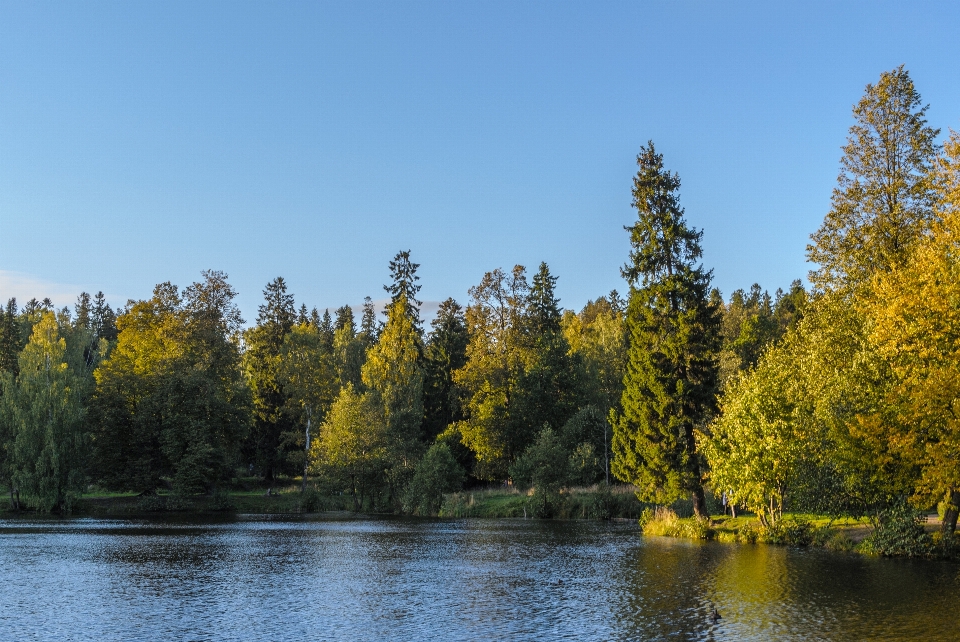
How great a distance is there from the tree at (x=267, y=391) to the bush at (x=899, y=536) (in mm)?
69746

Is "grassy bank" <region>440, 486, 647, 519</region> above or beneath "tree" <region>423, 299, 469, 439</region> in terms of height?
beneath

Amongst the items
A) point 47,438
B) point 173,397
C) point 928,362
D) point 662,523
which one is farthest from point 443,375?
point 928,362

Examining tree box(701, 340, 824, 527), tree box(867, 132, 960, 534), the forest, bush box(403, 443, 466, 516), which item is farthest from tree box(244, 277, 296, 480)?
tree box(867, 132, 960, 534)

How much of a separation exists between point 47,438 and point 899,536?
67.9 metres

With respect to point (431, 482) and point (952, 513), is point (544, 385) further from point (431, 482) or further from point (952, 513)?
point (952, 513)

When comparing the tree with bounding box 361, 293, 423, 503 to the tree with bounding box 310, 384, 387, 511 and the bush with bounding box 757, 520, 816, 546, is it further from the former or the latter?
the bush with bounding box 757, 520, 816, 546

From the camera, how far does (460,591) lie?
31.2 m

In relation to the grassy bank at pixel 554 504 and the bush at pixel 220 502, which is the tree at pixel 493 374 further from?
the bush at pixel 220 502

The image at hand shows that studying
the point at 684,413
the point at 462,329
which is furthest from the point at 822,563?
the point at 462,329

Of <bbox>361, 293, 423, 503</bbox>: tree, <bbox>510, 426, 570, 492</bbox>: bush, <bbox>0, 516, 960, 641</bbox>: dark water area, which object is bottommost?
<bbox>0, 516, 960, 641</bbox>: dark water area

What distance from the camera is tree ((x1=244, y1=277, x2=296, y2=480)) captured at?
9981 centimetres

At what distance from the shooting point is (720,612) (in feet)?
85.8

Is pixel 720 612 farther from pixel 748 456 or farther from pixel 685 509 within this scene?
pixel 685 509

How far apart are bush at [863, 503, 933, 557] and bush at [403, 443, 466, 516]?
44045mm
